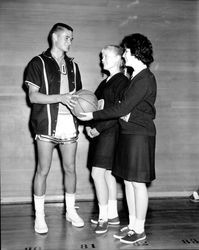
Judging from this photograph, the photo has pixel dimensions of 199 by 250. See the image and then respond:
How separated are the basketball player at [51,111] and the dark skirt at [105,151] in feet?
0.69

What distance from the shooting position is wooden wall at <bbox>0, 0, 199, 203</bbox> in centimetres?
376

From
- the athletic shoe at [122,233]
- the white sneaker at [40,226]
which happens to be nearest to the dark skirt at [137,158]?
the athletic shoe at [122,233]

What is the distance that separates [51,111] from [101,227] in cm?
105

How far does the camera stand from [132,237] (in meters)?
2.68

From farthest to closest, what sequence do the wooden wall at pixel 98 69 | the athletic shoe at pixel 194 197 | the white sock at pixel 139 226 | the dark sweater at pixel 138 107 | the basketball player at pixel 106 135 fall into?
1. the athletic shoe at pixel 194 197
2. the wooden wall at pixel 98 69
3. the basketball player at pixel 106 135
4. the white sock at pixel 139 226
5. the dark sweater at pixel 138 107

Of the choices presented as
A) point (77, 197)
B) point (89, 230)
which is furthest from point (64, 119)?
point (77, 197)

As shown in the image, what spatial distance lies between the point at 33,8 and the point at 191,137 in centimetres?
229

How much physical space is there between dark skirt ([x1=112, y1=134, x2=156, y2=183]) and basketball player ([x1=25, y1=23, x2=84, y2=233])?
1.69ft

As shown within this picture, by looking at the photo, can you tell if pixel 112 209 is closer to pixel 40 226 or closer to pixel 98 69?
pixel 40 226

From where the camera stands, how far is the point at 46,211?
3533 mm

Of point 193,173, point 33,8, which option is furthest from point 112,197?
point 33,8

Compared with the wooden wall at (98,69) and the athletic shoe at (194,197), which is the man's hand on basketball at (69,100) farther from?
the athletic shoe at (194,197)

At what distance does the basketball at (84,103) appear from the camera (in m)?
2.82

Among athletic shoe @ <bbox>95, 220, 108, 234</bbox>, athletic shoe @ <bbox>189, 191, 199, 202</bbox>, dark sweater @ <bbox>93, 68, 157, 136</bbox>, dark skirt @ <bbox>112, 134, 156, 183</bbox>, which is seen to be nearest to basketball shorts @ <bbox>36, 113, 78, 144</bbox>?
dark sweater @ <bbox>93, 68, 157, 136</bbox>
